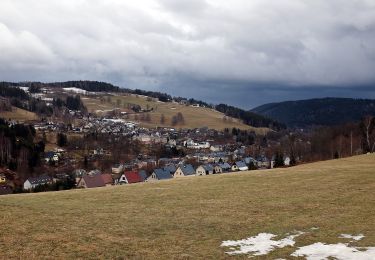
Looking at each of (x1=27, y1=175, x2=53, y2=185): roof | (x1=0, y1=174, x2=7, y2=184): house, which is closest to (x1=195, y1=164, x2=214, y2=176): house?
(x1=27, y1=175, x2=53, y2=185): roof

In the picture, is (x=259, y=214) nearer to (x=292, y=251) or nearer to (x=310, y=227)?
(x=310, y=227)

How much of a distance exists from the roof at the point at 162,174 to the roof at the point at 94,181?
781 inches

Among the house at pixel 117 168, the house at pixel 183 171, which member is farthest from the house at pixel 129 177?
the house at pixel 117 168

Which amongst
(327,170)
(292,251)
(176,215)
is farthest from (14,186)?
(292,251)

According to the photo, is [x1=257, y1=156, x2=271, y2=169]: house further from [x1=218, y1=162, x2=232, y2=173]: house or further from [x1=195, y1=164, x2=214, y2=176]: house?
[x1=195, y1=164, x2=214, y2=176]: house

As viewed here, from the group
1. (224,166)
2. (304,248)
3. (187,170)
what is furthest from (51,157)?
(304,248)

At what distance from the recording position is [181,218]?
25234mm

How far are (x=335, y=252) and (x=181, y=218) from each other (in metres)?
9.77

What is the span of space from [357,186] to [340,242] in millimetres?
15765

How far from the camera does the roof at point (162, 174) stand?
13562cm

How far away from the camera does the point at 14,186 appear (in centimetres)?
13512

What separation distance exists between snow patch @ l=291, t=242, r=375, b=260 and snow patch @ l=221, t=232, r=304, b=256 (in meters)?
1.12

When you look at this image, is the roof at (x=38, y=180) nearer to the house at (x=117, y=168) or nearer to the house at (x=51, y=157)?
the house at (x=117, y=168)

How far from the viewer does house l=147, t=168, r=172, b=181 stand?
135625mm
